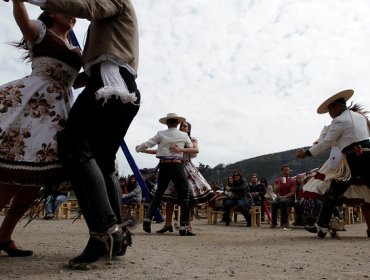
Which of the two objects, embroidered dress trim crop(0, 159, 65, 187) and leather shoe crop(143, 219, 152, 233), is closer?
embroidered dress trim crop(0, 159, 65, 187)

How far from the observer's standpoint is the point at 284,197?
9.56 metres

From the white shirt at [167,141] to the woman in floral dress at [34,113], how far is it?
3046mm

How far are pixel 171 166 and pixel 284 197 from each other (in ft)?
15.3

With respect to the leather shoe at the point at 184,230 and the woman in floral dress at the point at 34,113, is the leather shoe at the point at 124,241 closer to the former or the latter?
the woman in floral dress at the point at 34,113

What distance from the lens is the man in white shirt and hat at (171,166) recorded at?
576cm

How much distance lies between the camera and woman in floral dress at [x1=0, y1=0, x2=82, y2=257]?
243 cm

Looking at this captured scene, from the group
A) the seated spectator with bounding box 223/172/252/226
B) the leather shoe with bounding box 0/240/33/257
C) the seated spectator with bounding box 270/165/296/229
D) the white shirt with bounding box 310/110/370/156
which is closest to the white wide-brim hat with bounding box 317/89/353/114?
the white shirt with bounding box 310/110/370/156

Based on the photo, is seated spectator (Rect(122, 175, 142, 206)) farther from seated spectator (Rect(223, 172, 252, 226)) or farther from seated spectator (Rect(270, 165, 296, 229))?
seated spectator (Rect(270, 165, 296, 229))

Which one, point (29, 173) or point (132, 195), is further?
point (132, 195)

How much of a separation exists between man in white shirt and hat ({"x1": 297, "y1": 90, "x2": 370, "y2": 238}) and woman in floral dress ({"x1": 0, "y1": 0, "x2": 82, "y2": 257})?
3.16 m

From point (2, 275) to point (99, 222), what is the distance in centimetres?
55

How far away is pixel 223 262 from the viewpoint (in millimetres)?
2701

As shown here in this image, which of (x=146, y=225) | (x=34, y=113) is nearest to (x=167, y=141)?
(x=146, y=225)

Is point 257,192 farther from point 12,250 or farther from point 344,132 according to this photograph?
point 12,250
